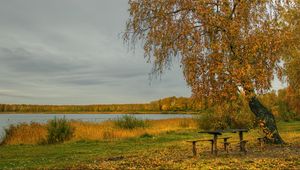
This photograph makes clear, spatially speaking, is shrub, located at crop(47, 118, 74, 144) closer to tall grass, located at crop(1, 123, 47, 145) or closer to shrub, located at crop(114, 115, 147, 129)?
tall grass, located at crop(1, 123, 47, 145)

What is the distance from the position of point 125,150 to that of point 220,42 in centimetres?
673

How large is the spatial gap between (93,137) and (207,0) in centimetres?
1354

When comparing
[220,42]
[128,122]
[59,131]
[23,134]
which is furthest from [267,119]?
[128,122]

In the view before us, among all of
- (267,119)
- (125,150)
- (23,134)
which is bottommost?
(125,150)

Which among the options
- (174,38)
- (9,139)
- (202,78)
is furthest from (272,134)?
(9,139)

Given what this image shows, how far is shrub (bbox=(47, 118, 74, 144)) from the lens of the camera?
2404 cm

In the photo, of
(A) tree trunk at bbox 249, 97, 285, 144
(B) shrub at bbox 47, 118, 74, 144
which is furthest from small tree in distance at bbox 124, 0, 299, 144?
(B) shrub at bbox 47, 118, 74, 144

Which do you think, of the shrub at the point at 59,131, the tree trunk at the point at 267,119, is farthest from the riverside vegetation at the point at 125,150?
the tree trunk at the point at 267,119

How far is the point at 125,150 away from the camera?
1881 centimetres

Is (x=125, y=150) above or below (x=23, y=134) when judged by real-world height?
below

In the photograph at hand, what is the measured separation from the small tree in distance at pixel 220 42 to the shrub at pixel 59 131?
9.03m

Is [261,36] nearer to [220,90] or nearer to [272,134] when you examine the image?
[220,90]

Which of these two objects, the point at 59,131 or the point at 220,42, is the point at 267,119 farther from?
the point at 59,131

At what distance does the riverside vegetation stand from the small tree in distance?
2.78 metres
